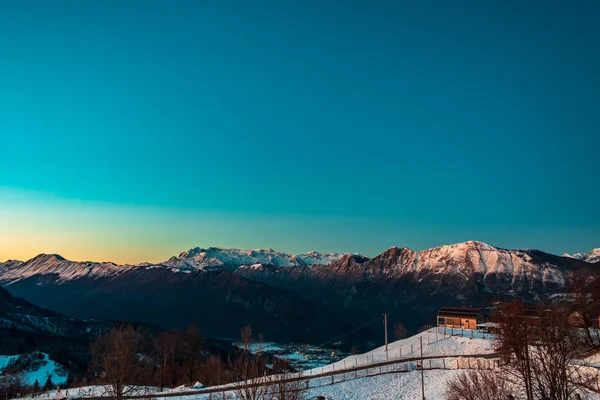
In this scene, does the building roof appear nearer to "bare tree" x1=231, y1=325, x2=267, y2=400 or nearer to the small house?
the small house

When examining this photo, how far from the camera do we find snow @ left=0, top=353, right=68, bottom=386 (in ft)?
519

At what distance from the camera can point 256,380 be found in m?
33.2

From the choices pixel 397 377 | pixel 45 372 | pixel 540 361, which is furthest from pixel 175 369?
pixel 45 372

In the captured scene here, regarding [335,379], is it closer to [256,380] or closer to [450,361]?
[450,361]

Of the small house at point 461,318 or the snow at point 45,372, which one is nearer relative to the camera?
the small house at point 461,318

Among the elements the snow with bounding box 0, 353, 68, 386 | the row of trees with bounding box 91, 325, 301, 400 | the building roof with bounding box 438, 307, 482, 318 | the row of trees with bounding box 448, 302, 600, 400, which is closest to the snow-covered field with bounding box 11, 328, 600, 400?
the row of trees with bounding box 91, 325, 301, 400

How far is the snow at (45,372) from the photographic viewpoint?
158m

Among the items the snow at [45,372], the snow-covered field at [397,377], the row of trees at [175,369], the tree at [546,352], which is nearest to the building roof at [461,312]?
the snow-covered field at [397,377]

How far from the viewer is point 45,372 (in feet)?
547

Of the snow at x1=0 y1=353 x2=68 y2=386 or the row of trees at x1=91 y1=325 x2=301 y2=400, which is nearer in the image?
the row of trees at x1=91 y1=325 x2=301 y2=400

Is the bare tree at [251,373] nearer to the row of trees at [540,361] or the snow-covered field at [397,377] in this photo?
the row of trees at [540,361]

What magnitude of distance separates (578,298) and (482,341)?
1806 cm

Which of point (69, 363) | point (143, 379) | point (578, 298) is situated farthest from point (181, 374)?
point (69, 363)

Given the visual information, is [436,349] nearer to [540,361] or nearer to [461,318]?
[461,318]
